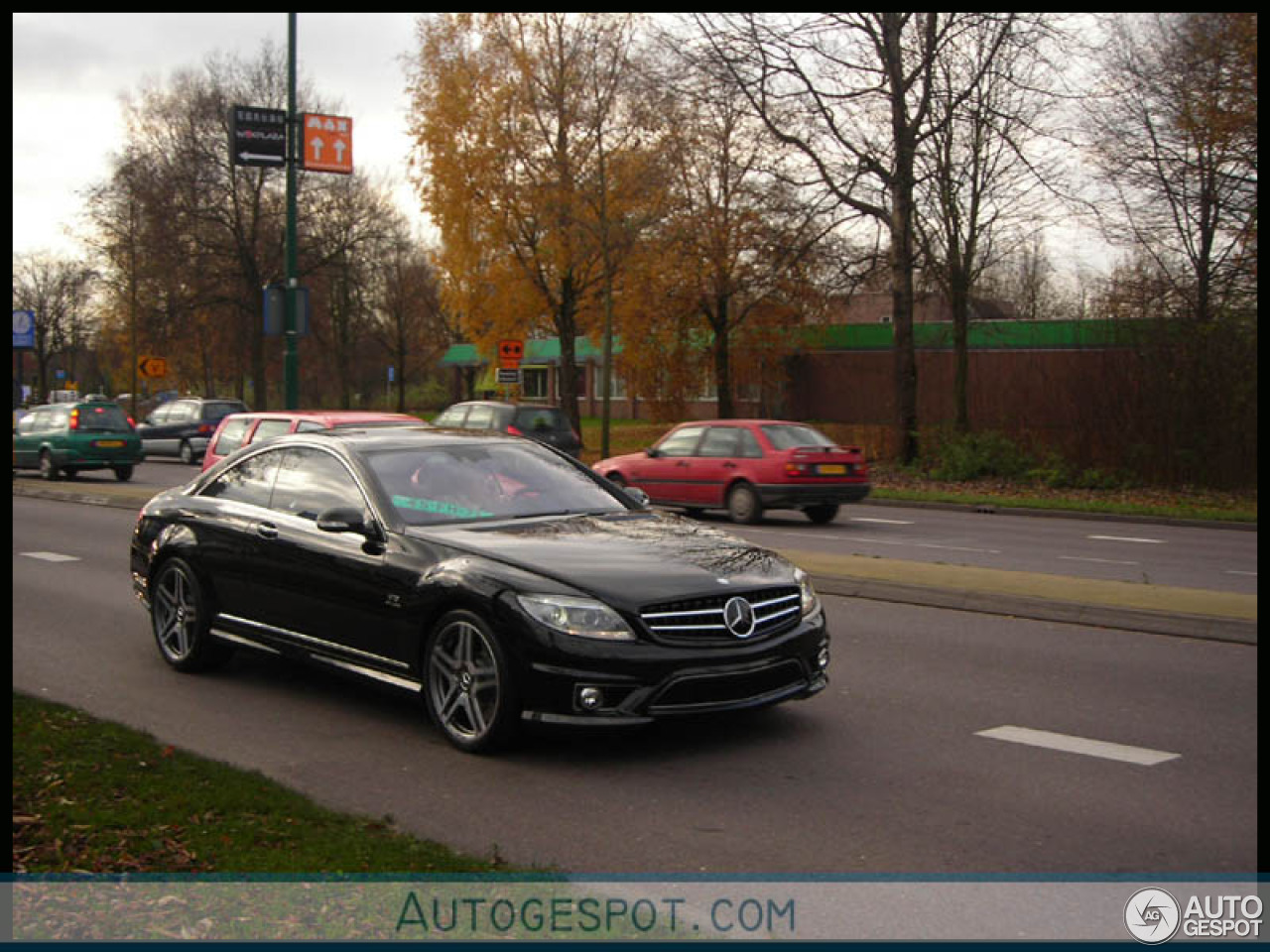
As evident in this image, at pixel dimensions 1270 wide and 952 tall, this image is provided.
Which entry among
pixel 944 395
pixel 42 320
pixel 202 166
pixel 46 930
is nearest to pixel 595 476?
pixel 46 930

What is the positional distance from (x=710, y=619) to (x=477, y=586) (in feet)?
3.55

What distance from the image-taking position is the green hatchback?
27.9 m

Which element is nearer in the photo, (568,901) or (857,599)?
(568,901)

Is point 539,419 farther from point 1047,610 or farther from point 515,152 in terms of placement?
point 1047,610

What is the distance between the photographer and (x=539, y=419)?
90.1 ft

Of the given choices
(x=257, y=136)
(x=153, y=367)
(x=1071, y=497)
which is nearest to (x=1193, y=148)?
Result: (x=1071, y=497)

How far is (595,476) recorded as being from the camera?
8.12m

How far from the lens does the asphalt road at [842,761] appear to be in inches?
198

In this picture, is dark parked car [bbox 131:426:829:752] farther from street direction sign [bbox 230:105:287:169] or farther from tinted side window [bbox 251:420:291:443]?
street direction sign [bbox 230:105:287:169]

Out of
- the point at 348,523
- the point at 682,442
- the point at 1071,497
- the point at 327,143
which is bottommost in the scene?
the point at 1071,497

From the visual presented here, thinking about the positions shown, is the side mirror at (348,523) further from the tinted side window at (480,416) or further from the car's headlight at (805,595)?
the tinted side window at (480,416)

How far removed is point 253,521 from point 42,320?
2911 inches

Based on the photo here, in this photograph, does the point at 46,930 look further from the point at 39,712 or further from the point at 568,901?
the point at 39,712

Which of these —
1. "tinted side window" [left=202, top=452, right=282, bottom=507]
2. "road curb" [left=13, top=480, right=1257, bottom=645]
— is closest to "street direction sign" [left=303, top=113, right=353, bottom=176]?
"road curb" [left=13, top=480, right=1257, bottom=645]
